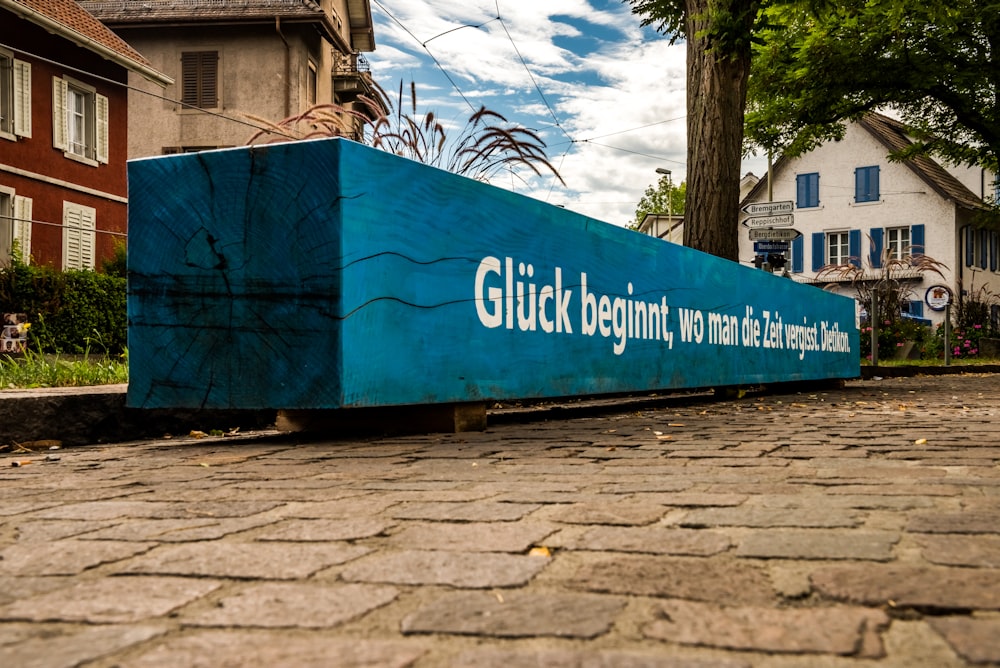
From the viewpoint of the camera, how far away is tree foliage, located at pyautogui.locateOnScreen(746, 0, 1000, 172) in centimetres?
1766

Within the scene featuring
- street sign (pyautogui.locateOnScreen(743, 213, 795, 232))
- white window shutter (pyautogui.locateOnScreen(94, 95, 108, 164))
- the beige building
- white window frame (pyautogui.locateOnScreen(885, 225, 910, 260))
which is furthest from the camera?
white window frame (pyautogui.locateOnScreen(885, 225, 910, 260))

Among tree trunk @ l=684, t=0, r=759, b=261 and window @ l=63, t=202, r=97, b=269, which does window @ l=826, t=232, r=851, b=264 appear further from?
tree trunk @ l=684, t=0, r=759, b=261

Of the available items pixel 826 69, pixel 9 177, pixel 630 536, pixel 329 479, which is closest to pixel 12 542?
pixel 329 479

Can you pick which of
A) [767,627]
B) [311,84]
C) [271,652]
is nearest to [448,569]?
[271,652]

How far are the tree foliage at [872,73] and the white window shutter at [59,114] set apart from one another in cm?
1208

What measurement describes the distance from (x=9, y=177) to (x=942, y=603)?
18249 millimetres

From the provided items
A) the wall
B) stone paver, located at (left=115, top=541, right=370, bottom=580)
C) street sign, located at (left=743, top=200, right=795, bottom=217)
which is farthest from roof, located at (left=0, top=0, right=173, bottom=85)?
stone paver, located at (left=115, top=541, right=370, bottom=580)

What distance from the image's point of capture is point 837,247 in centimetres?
3825

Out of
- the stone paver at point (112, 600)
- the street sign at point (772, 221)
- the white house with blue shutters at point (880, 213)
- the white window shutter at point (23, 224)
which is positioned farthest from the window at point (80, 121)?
the white house with blue shutters at point (880, 213)

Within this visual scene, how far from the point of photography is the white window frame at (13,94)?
681 inches

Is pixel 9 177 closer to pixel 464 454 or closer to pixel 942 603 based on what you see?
pixel 464 454

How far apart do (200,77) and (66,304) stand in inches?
472

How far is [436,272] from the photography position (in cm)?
536

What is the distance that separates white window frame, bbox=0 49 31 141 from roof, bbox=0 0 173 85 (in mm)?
795
